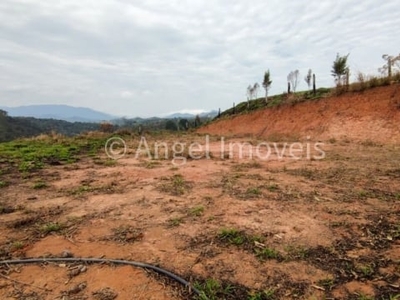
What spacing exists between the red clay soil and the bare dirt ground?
679 centimetres

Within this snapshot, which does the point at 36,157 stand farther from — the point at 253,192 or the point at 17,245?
the point at 253,192

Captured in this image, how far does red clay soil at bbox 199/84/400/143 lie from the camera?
474 inches

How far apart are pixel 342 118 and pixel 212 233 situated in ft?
41.7

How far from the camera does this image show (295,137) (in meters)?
15.1

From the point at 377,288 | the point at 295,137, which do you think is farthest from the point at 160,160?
the point at 295,137

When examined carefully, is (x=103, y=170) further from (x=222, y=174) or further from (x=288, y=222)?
(x=288, y=222)

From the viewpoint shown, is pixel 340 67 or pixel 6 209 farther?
pixel 340 67

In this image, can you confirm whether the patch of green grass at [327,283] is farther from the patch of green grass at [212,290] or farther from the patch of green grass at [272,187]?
the patch of green grass at [272,187]

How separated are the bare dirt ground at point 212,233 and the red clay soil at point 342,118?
6.79 m

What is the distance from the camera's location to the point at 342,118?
14.0m

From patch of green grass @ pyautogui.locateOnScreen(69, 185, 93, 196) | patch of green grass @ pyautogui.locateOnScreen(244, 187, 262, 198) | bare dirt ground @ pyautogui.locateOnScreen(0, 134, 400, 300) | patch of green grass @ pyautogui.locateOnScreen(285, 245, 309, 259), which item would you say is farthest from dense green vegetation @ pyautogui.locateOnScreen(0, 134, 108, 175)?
patch of green grass @ pyautogui.locateOnScreen(285, 245, 309, 259)

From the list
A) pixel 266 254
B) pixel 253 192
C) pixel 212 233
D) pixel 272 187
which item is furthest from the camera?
pixel 272 187

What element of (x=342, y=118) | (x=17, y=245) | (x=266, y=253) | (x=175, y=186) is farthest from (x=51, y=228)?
(x=342, y=118)

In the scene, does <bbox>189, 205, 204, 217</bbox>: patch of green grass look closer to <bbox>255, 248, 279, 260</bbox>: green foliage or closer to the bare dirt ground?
the bare dirt ground
